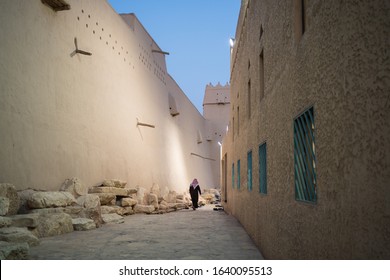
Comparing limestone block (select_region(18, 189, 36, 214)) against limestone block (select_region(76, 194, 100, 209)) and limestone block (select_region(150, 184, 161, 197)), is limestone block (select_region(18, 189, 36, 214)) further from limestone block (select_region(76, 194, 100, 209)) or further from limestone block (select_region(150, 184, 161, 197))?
limestone block (select_region(150, 184, 161, 197))

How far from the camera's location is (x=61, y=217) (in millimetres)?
7363

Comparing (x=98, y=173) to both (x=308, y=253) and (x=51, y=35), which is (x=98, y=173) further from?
(x=308, y=253)

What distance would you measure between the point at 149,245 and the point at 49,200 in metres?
2.91

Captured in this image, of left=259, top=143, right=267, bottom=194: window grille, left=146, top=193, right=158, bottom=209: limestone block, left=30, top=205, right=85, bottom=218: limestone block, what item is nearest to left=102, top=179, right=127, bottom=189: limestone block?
left=146, top=193, right=158, bottom=209: limestone block

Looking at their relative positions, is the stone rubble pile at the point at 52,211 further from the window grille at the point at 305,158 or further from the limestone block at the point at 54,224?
the window grille at the point at 305,158

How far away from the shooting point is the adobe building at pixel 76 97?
7.76m

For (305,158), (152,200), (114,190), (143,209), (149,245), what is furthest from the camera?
(152,200)

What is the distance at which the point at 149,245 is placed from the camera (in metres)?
5.96

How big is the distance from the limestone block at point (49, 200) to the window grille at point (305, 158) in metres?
5.78

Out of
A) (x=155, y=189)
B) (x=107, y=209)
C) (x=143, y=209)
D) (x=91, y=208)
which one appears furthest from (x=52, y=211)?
(x=155, y=189)

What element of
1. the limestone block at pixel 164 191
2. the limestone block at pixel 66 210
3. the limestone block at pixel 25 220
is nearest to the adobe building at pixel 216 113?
the limestone block at pixel 164 191

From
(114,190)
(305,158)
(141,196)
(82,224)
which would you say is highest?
(305,158)

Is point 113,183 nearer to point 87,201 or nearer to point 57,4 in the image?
point 87,201
